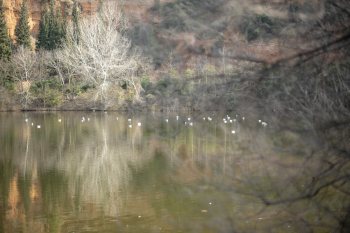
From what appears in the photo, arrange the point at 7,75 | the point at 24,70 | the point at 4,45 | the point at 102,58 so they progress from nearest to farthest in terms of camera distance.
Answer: the point at 102,58, the point at 7,75, the point at 24,70, the point at 4,45

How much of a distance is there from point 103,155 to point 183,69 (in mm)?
14615

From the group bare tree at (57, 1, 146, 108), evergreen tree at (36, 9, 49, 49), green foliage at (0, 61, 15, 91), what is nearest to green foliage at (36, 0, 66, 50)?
evergreen tree at (36, 9, 49, 49)

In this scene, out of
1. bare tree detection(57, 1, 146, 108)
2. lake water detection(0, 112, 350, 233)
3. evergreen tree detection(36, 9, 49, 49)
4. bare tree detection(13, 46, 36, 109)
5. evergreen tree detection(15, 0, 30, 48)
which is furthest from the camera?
evergreen tree detection(15, 0, 30, 48)

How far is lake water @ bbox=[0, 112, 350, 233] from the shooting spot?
2.72m

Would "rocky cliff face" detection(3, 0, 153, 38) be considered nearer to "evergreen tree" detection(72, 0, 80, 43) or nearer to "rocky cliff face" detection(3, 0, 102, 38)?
"rocky cliff face" detection(3, 0, 102, 38)

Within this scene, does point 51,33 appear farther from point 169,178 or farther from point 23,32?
point 169,178

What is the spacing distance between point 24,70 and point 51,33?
563 centimetres

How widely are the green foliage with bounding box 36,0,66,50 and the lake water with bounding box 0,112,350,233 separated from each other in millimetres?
16449

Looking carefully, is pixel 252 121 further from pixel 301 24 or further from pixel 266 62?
pixel 301 24

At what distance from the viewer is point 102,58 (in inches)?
1500

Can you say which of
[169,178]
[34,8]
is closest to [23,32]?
[34,8]

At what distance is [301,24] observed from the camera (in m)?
2.62

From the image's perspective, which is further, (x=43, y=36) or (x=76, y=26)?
(x=43, y=36)

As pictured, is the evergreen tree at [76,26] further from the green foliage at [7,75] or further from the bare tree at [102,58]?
the green foliage at [7,75]
